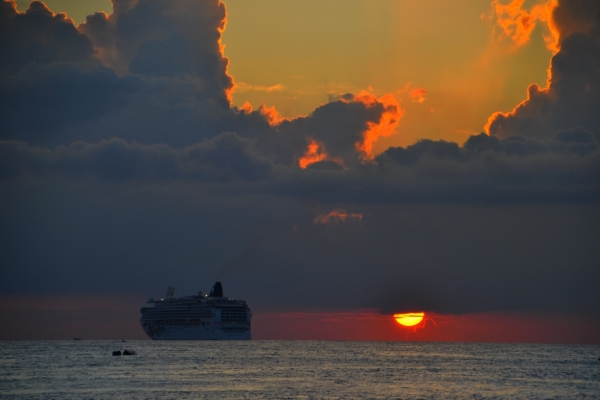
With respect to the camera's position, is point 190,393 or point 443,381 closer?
point 190,393

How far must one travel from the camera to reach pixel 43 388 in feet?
391

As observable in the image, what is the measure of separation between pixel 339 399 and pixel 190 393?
18.8m

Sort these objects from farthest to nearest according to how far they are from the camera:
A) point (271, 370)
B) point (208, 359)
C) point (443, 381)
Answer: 1. point (208, 359)
2. point (271, 370)
3. point (443, 381)

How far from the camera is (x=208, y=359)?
190 meters

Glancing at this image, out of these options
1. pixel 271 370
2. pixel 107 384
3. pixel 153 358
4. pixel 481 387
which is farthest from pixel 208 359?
pixel 481 387

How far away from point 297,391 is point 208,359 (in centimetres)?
7650

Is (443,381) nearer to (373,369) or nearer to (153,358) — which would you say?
(373,369)

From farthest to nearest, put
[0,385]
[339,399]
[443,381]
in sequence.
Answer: [443,381] → [0,385] → [339,399]

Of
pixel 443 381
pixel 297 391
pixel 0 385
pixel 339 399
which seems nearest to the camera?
pixel 339 399

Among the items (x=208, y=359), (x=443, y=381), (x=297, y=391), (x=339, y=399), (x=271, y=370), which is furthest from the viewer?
(x=208, y=359)

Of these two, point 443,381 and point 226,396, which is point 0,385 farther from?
point 443,381

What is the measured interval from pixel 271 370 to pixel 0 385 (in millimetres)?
48884

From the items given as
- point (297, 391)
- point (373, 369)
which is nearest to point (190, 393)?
point (297, 391)

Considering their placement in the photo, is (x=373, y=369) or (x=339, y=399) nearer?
(x=339, y=399)
